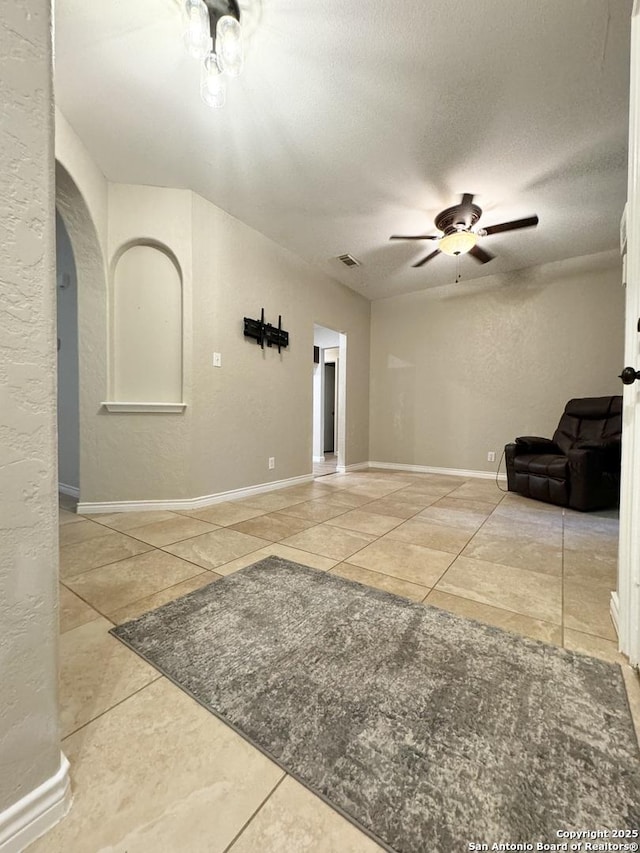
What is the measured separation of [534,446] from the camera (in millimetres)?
→ 3398

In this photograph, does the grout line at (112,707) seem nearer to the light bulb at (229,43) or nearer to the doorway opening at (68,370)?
the light bulb at (229,43)

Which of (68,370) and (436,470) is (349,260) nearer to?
(436,470)

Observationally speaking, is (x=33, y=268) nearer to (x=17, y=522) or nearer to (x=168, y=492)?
(x=17, y=522)

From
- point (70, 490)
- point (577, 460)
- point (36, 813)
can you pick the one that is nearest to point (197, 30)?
point (36, 813)

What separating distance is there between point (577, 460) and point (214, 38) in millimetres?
3689

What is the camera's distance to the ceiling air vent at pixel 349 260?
3791 millimetres

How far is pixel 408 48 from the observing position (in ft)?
5.26

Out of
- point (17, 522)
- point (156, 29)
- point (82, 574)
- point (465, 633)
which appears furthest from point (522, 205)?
point (82, 574)

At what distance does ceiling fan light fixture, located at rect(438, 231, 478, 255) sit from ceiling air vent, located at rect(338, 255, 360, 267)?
1271mm

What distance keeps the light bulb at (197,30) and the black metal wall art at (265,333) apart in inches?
70.3

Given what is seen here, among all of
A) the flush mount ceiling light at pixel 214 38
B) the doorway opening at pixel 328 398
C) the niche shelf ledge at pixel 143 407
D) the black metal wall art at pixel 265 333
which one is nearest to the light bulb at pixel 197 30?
the flush mount ceiling light at pixel 214 38

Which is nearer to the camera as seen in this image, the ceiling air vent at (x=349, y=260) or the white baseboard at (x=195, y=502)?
the white baseboard at (x=195, y=502)

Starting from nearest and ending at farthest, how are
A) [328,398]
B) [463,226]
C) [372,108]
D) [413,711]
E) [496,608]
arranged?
[413,711] < [496,608] < [372,108] < [463,226] < [328,398]

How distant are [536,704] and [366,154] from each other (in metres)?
3.00
